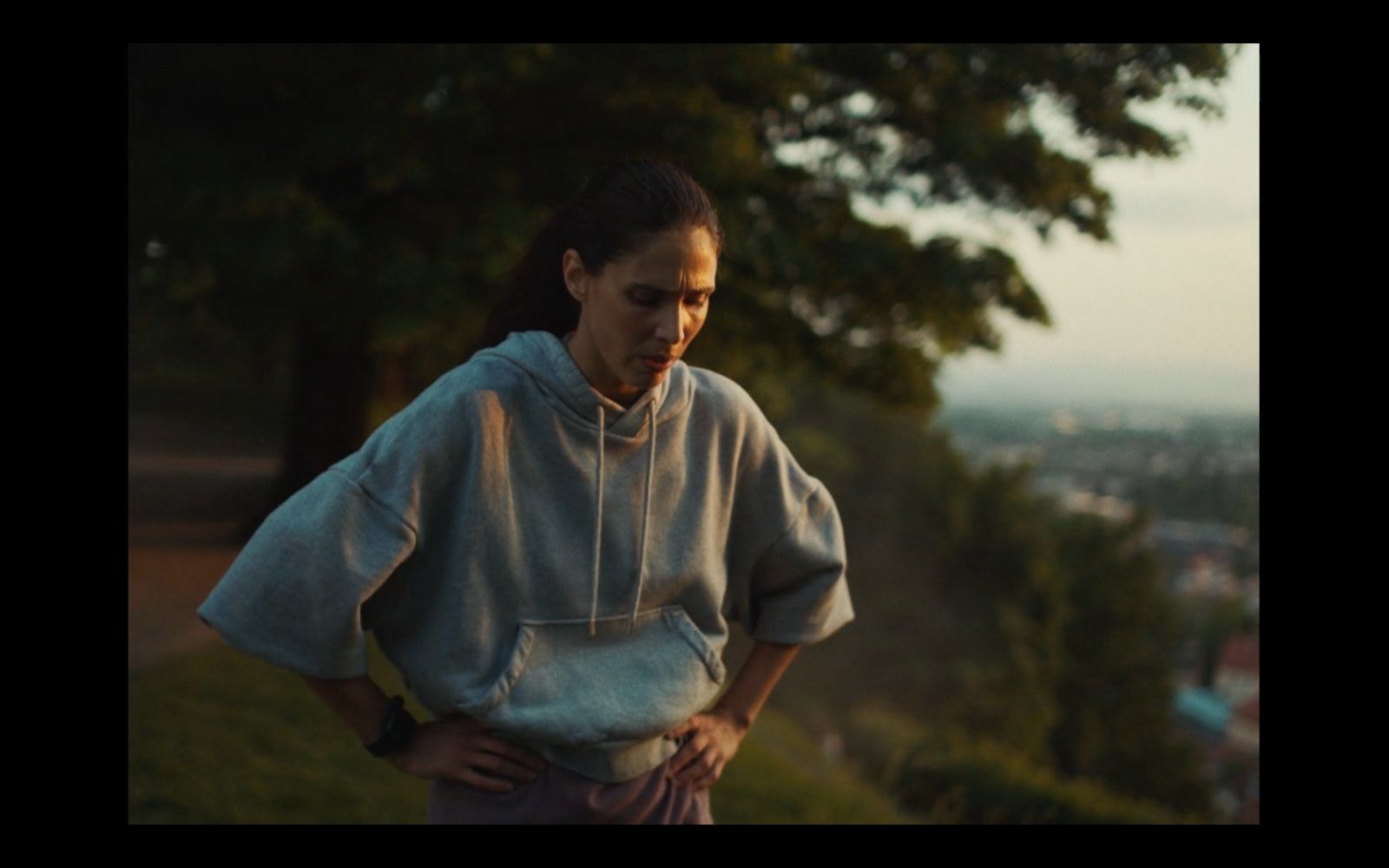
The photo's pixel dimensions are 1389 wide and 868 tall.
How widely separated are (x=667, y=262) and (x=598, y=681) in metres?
0.68

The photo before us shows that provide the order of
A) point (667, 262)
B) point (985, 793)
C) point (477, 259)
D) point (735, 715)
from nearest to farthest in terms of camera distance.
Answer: point (667, 262) → point (735, 715) → point (477, 259) → point (985, 793)

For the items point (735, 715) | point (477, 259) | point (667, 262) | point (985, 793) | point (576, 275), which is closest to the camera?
point (667, 262)

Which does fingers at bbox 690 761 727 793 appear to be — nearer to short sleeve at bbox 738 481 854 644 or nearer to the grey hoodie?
the grey hoodie

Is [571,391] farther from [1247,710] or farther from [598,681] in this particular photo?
[1247,710]

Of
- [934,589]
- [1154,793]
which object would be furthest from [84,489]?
[934,589]

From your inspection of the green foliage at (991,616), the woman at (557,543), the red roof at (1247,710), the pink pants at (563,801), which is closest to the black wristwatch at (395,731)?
the woman at (557,543)

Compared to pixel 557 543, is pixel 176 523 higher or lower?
lower

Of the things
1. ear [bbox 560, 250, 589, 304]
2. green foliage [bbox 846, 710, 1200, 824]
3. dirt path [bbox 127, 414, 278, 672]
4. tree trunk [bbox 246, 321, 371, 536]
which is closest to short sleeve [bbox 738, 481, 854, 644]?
ear [bbox 560, 250, 589, 304]

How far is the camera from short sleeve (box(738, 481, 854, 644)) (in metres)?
2.21

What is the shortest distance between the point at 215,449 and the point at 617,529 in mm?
6334

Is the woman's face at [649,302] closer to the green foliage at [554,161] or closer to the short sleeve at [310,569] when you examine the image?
the short sleeve at [310,569]

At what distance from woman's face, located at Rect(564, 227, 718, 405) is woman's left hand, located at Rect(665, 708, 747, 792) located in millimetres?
660

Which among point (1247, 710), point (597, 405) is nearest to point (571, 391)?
point (597, 405)

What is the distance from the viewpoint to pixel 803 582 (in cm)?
226
